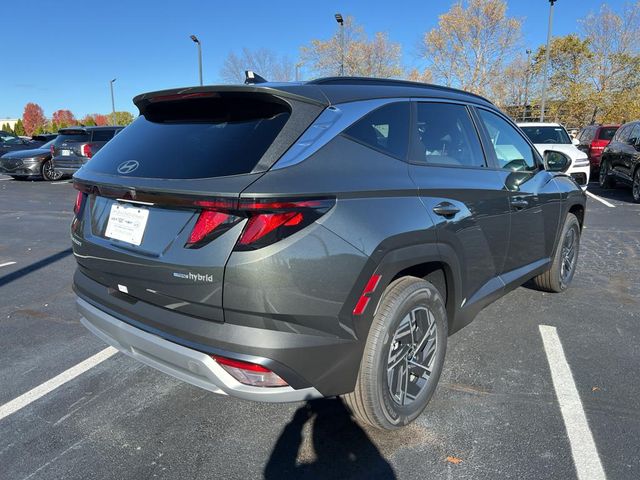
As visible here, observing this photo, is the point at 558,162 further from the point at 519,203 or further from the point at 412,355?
the point at 412,355

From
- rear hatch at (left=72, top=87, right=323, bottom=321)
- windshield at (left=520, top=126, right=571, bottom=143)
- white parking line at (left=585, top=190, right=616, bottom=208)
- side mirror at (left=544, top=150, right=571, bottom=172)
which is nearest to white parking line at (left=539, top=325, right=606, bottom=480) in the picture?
side mirror at (left=544, top=150, right=571, bottom=172)

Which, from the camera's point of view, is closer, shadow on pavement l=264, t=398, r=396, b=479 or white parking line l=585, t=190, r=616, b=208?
shadow on pavement l=264, t=398, r=396, b=479

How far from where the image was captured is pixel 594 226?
7.76 metres

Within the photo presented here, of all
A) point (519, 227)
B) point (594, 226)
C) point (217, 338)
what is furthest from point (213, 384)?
point (594, 226)

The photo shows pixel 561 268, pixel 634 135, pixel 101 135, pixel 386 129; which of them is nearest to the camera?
pixel 386 129

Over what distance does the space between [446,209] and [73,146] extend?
14224 millimetres

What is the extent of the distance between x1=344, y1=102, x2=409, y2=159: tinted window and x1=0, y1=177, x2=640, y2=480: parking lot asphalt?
1480 millimetres

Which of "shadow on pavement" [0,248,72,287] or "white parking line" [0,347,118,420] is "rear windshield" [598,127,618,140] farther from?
"white parking line" [0,347,118,420]

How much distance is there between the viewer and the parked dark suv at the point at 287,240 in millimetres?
1857

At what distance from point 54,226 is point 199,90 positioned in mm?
6868

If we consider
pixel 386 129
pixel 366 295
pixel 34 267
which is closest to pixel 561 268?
pixel 386 129

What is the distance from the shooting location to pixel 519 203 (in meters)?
3.32

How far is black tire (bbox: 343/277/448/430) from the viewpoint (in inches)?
86.0

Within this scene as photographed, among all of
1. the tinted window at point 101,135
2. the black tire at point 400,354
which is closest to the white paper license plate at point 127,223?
the black tire at point 400,354
